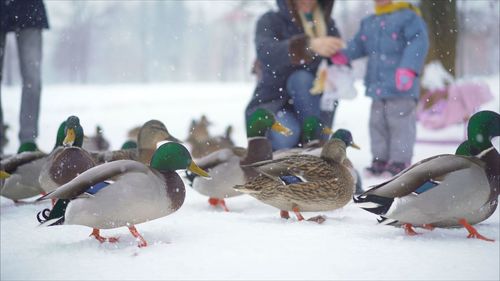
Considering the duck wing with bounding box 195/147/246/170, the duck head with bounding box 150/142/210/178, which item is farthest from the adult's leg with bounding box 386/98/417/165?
the duck head with bounding box 150/142/210/178

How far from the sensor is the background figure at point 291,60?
278 centimetres

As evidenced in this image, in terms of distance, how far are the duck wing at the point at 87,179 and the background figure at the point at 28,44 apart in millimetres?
675

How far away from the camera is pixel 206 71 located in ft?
28.9

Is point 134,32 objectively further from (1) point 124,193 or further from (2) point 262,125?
(1) point 124,193

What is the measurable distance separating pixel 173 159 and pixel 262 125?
896 millimetres

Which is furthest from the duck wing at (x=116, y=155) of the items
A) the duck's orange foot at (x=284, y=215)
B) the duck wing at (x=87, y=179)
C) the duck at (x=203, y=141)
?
the duck at (x=203, y=141)

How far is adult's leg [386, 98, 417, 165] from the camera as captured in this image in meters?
2.63

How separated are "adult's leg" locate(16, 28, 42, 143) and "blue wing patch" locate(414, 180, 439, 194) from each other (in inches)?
52.8

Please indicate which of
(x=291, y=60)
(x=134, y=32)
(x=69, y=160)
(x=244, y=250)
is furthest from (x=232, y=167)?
(x=134, y=32)

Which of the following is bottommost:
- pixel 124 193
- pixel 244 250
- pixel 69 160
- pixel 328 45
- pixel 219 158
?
pixel 244 250

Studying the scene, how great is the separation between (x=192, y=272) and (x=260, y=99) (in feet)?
6.76

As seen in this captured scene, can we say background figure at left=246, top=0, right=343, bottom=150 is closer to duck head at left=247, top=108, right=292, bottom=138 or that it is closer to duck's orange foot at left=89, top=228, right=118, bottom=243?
duck head at left=247, top=108, right=292, bottom=138

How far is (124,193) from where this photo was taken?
Answer: 162 cm

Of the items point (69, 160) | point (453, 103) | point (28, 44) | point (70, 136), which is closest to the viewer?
point (70, 136)
